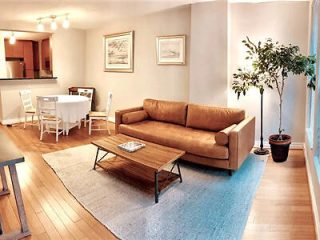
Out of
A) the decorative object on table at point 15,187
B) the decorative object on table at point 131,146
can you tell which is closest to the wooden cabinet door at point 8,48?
the decorative object on table at point 131,146

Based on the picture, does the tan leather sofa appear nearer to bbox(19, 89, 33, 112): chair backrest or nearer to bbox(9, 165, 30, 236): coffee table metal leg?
bbox(9, 165, 30, 236): coffee table metal leg

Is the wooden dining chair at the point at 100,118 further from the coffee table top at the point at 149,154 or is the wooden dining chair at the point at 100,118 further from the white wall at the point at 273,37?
the white wall at the point at 273,37

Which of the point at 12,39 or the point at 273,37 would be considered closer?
the point at 273,37

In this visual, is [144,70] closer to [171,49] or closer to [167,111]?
[171,49]

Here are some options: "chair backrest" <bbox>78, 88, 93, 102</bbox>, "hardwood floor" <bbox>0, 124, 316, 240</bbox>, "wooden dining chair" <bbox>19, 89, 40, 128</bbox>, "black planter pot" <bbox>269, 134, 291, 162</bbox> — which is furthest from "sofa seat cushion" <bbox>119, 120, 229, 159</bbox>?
"wooden dining chair" <bbox>19, 89, 40, 128</bbox>

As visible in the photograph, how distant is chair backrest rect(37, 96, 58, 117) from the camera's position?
471cm

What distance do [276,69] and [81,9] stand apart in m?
3.34

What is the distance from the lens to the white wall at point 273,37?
401 cm

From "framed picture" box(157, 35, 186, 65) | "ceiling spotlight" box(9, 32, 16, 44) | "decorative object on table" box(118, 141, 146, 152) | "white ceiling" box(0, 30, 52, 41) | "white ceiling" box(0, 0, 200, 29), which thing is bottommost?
"decorative object on table" box(118, 141, 146, 152)

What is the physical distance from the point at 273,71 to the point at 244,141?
113cm

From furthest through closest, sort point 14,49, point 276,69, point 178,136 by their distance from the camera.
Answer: point 14,49, point 276,69, point 178,136

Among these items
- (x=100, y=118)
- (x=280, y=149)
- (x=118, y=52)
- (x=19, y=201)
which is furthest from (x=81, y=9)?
(x=280, y=149)

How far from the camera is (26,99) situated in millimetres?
5871

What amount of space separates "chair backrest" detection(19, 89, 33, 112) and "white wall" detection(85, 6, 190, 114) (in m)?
1.57
